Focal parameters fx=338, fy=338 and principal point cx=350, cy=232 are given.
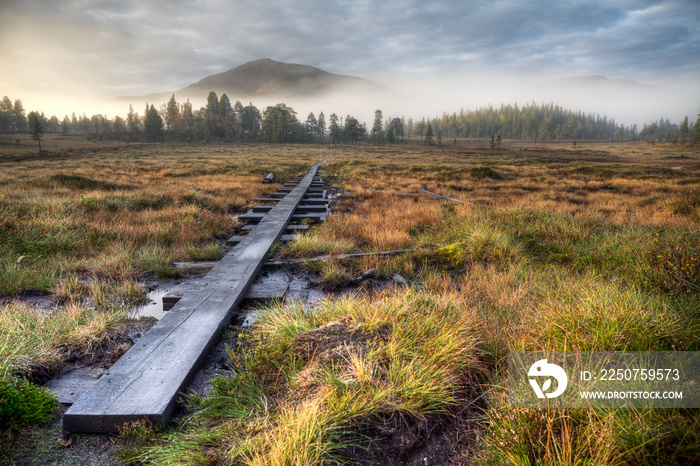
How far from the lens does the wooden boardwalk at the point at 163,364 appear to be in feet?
6.84

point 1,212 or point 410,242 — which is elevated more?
point 1,212

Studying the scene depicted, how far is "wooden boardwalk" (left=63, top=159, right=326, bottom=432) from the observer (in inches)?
82.0

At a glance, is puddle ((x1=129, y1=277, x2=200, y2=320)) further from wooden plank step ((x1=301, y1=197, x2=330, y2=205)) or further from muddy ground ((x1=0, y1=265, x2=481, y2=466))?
wooden plank step ((x1=301, y1=197, x2=330, y2=205))

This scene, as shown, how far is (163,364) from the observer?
8.35ft

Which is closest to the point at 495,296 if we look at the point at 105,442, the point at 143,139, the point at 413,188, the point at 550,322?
the point at 550,322

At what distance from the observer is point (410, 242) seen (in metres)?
6.42

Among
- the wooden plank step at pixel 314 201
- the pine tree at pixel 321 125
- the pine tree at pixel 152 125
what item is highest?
the pine tree at pixel 321 125

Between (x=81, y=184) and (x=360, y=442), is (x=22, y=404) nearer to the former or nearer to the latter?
(x=360, y=442)

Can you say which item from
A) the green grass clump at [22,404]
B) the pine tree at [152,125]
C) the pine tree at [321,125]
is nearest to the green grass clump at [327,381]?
the green grass clump at [22,404]

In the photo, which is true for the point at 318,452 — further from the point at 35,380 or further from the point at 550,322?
the point at 35,380

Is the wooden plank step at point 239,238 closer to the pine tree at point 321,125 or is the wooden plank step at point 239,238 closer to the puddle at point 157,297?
the puddle at point 157,297

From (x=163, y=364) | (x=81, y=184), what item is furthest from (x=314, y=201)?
(x=163, y=364)

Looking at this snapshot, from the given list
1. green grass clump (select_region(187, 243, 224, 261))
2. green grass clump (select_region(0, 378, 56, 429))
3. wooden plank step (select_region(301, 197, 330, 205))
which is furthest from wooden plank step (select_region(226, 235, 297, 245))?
wooden plank step (select_region(301, 197, 330, 205))

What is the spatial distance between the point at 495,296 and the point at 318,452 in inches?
106
